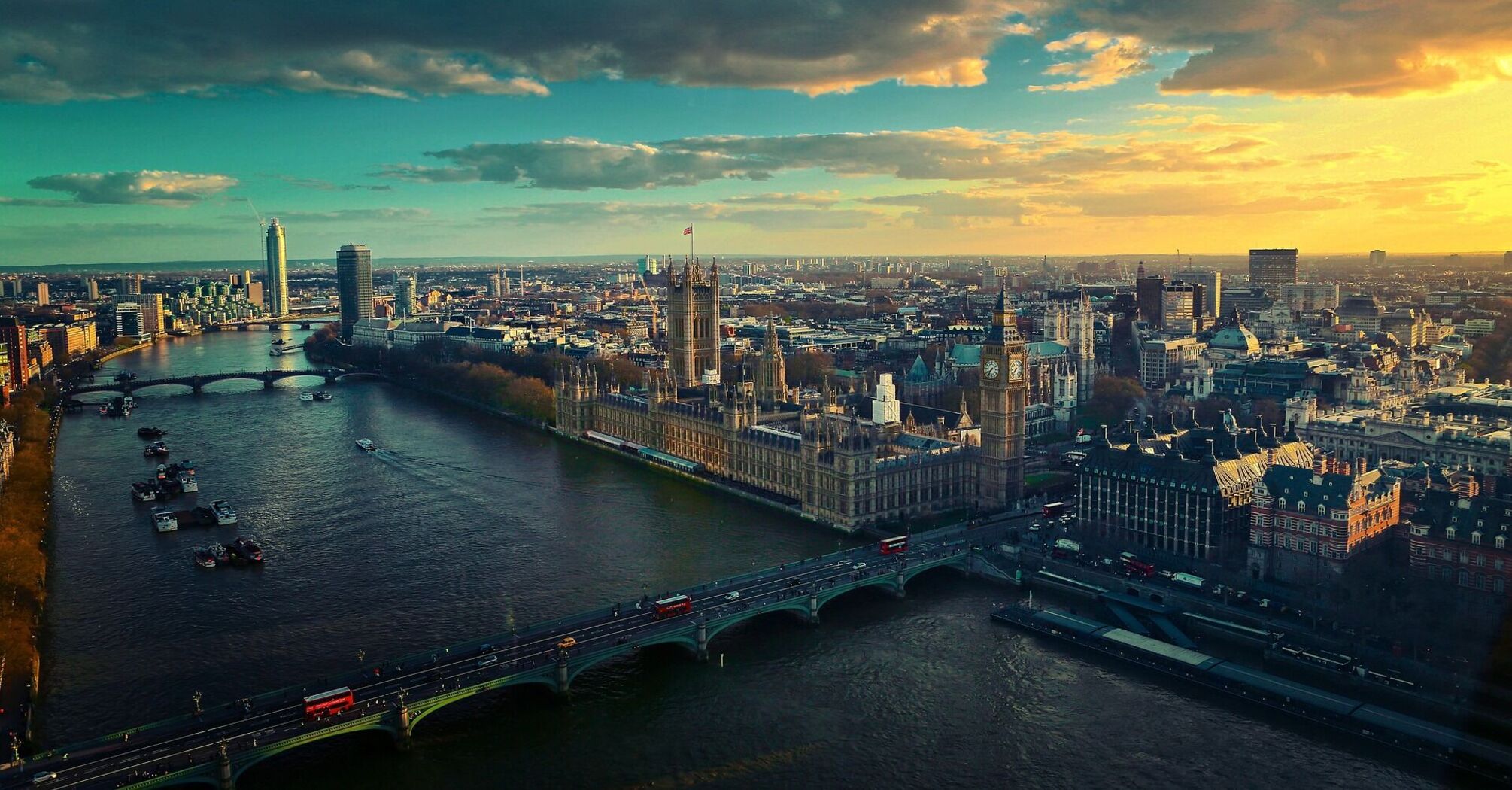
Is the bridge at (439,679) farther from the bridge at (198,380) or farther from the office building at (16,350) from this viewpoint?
the office building at (16,350)

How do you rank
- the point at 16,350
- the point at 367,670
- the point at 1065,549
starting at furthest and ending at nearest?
the point at 16,350
the point at 1065,549
the point at 367,670

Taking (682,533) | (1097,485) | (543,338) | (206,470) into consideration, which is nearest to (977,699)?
(1097,485)

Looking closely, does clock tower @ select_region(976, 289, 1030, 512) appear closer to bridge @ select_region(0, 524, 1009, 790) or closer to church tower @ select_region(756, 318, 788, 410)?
bridge @ select_region(0, 524, 1009, 790)

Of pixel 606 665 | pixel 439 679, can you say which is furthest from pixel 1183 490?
pixel 439 679

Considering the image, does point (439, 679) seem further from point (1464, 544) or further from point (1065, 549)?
point (1464, 544)

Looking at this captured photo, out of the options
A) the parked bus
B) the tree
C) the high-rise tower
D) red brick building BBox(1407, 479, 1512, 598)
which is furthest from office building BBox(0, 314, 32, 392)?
red brick building BBox(1407, 479, 1512, 598)

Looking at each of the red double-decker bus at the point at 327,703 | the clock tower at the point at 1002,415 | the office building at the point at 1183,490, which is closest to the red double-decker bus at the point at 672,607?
the red double-decker bus at the point at 327,703

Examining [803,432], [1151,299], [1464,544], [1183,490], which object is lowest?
[1464,544]
